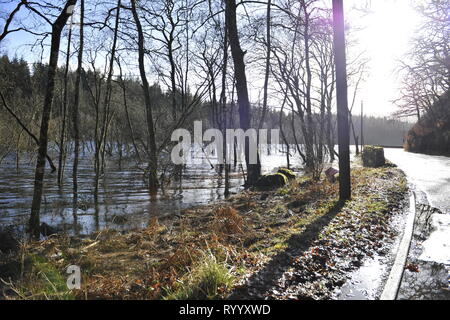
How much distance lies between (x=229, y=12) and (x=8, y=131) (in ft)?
59.7

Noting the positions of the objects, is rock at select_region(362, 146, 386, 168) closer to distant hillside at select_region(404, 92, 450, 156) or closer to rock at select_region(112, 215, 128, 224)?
distant hillside at select_region(404, 92, 450, 156)

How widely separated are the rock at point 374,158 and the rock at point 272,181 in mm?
8252

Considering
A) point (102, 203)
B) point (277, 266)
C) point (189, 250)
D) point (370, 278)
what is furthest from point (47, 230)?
point (370, 278)

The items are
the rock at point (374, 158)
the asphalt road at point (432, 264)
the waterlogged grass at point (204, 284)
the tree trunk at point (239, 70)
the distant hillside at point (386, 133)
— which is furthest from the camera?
the distant hillside at point (386, 133)

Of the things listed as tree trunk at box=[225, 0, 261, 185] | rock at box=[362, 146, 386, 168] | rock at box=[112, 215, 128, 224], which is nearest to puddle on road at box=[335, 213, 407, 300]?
rock at box=[112, 215, 128, 224]

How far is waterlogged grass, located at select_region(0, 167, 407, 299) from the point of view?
140 inches

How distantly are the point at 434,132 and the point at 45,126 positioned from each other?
37314 mm

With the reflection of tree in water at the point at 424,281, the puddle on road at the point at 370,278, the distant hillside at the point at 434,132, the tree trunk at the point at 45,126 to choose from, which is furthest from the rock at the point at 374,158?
the tree trunk at the point at 45,126

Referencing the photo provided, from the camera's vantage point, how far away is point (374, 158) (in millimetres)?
19312

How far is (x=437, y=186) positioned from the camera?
1054 centimetres

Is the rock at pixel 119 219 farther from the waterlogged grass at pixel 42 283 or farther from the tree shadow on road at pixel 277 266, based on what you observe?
the tree shadow on road at pixel 277 266

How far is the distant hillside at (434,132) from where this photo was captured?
3048 cm

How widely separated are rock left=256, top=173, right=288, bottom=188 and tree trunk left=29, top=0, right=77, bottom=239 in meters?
8.75
